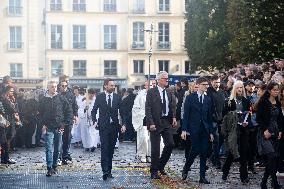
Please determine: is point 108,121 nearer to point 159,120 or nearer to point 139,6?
point 159,120

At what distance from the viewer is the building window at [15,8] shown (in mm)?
62250

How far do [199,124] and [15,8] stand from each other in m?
51.9

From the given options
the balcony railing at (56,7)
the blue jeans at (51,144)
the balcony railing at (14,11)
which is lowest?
the blue jeans at (51,144)

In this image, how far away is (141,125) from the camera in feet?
55.6

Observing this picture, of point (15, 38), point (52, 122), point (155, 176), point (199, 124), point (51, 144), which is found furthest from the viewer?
point (15, 38)

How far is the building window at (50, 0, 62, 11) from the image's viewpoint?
6284 cm

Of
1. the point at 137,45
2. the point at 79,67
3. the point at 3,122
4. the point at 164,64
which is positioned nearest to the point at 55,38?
the point at 79,67

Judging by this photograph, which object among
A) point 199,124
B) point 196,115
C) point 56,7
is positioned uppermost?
point 56,7

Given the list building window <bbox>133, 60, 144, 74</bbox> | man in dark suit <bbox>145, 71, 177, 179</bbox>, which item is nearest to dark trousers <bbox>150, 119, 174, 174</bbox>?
man in dark suit <bbox>145, 71, 177, 179</bbox>

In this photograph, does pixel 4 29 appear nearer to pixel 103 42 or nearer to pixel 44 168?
pixel 103 42

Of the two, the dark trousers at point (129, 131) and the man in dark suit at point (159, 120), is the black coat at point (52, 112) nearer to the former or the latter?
the man in dark suit at point (159, 120)

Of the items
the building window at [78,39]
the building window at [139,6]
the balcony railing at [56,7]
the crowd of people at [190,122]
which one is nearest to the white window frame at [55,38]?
the building window at [78,39]

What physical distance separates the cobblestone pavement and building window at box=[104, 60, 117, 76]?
44.5m

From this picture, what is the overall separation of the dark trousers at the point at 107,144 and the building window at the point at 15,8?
165ft
